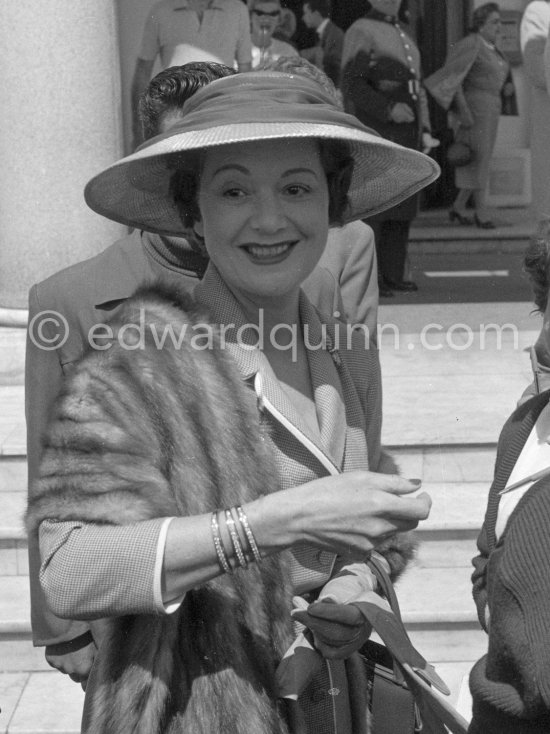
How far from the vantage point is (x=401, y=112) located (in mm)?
7871

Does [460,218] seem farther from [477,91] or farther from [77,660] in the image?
[77,660]

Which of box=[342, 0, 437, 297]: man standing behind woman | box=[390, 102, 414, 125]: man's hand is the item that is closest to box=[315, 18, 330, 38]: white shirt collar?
box=[342, 0, 437, 297]: man standing behind woman

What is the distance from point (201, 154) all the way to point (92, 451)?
622mm

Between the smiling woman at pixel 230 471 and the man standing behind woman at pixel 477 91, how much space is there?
890 centimetres

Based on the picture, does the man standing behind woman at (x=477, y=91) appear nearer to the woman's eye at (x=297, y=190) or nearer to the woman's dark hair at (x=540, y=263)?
the woman's dark hair at (x=540, y=263)

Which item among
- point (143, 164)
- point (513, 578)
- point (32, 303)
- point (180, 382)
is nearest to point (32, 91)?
point (32, 303)

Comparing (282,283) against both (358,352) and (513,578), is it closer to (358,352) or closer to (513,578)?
(358,352)

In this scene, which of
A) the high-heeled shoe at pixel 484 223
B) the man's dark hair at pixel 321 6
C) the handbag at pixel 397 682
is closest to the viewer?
the handbag at pixel 397 682

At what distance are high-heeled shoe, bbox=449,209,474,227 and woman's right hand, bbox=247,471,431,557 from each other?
10163mm

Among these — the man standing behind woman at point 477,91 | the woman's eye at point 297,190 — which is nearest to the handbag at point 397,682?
the woman's eye at point 297,190

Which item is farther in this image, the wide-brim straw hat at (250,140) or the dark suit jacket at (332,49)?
the dark suit jacket at (332,49)

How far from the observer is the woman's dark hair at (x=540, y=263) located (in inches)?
105

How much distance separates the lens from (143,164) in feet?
7.27

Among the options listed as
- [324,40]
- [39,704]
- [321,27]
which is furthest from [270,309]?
[321,27]
